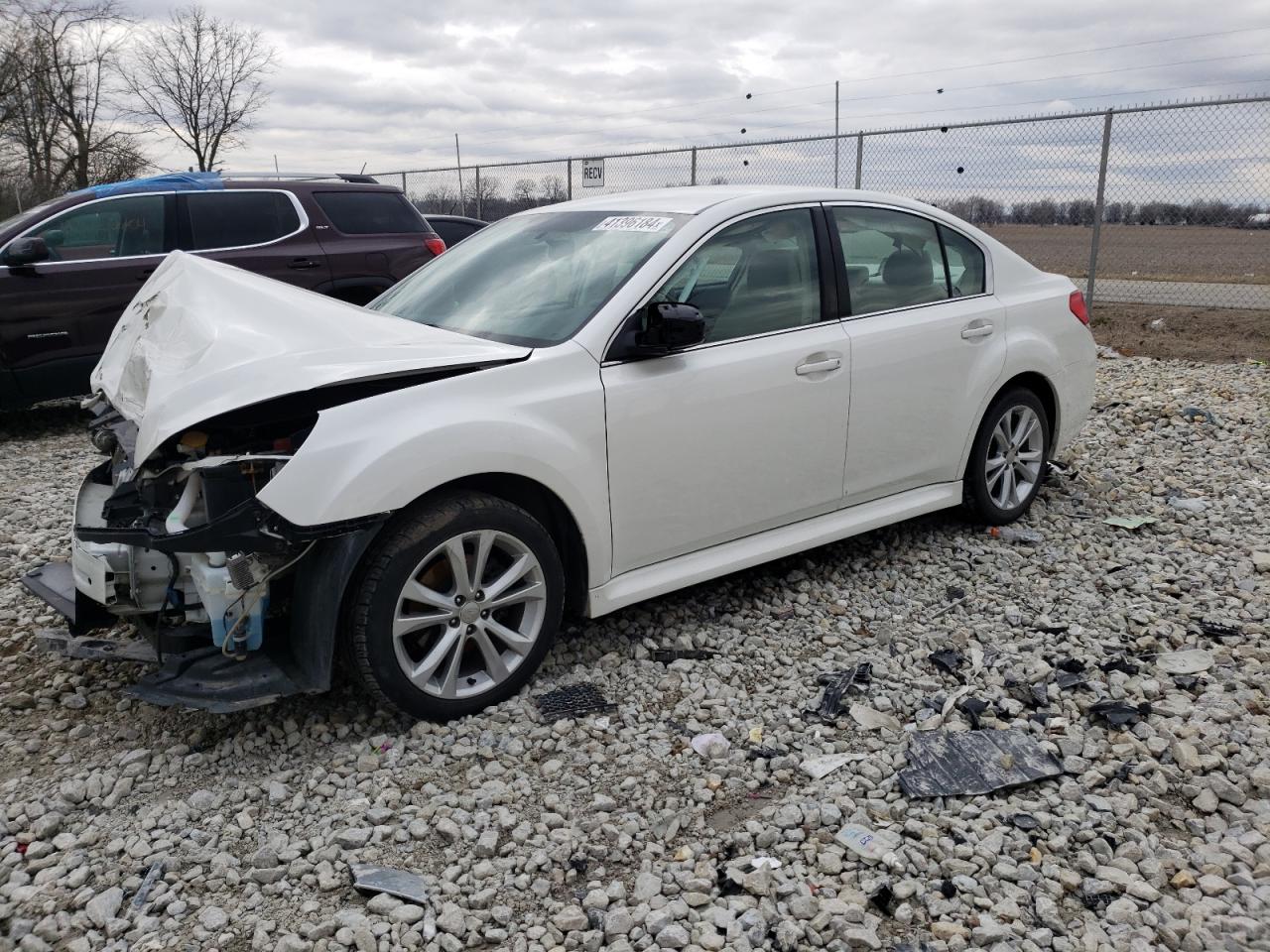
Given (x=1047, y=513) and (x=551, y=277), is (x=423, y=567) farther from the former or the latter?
(x=1047, y=513)

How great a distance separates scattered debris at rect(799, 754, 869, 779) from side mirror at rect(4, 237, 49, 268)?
7046 millimetres

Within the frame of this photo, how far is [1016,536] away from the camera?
5.31 meters

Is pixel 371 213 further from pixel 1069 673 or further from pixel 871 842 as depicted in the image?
pixel 871 842

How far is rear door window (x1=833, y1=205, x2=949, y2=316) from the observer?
14.9 ft

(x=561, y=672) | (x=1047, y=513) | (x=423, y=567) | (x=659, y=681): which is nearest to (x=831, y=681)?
(x=659, y=681)

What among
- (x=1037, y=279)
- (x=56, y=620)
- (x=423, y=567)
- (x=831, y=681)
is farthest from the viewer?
(x=1037, y=279)

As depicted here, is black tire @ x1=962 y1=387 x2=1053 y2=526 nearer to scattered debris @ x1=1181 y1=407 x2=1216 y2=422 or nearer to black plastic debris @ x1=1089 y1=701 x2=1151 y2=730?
black plastic debris @ x1=1089 y1=701 x2=1151 y2=730

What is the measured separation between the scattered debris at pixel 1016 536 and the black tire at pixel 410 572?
2.79m

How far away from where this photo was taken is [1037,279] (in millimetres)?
5453

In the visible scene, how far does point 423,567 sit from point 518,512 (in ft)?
1.21

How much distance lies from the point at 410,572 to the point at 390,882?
0.94m

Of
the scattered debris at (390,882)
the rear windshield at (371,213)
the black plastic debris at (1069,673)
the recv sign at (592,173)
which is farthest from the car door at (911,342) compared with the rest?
the recv sign at (592,173)

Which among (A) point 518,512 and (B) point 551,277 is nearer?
(A) point 518,512

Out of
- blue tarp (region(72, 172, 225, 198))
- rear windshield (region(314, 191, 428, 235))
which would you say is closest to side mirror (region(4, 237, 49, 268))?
blue tarp (region(72, 172, 225, 198))
